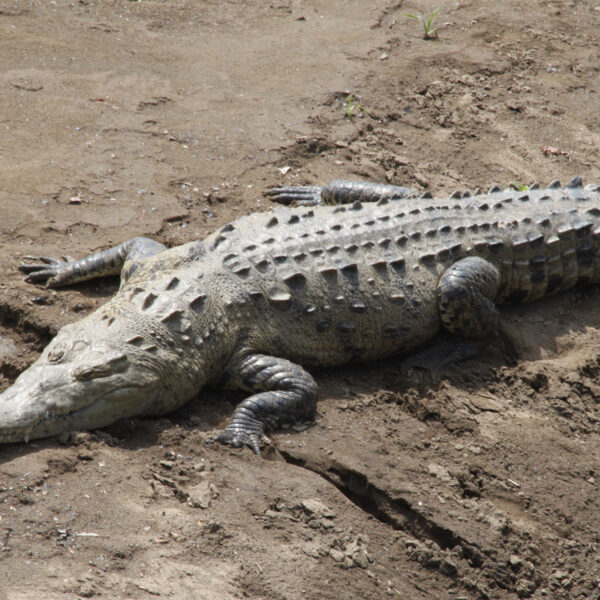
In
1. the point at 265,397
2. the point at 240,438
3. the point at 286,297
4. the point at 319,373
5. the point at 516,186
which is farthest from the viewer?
the point at 516,186

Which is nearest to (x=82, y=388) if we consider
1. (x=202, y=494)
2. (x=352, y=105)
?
(x=202, y=494)

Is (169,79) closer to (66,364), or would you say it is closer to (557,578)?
(66,364)

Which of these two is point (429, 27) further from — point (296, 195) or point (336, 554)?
point (336, 554)

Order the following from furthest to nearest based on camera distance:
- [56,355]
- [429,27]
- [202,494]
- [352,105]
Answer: [429,27] → [352,105] → [56,355] → [202,494]

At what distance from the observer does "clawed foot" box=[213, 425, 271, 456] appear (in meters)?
4.99

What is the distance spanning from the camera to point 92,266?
6258 mm

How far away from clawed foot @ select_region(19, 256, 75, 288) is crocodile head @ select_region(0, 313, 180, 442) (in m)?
1.19

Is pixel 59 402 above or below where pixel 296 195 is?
below

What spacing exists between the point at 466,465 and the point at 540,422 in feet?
2.63

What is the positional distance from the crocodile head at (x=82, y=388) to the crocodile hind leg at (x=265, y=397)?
458 mm

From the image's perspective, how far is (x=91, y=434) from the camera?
4.79 meters

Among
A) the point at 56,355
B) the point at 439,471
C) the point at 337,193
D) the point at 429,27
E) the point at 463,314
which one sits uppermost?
the point at 429,27

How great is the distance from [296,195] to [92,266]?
2.22 meters

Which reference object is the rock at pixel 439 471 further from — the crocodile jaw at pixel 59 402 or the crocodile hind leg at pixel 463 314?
the crocodile jaw at pixel 59 402
